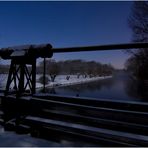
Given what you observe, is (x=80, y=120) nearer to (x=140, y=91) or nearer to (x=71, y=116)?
(x=71, y=116)

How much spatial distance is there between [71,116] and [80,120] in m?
0.18

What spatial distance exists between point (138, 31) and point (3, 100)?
2146 centimetres

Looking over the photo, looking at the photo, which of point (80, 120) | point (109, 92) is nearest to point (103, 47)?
point (80, 120)

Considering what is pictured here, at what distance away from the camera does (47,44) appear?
3957 mm

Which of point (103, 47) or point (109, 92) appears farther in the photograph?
point (109, 92)

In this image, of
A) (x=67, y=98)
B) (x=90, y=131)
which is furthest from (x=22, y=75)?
(x=90, y=131)

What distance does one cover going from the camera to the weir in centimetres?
281

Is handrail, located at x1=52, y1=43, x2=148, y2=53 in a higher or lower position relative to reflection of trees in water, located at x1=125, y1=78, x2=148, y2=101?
higher

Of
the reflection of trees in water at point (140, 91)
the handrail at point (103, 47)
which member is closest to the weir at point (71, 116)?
the handrail at point (103, 47)

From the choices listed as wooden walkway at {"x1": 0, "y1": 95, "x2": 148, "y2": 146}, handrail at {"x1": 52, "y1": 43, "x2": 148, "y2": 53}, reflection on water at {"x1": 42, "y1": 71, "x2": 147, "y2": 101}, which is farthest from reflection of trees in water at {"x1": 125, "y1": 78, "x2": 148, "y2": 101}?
wooden walkway at {"x1": 0, "y1": 95, "x2": 148, "y2": 146}

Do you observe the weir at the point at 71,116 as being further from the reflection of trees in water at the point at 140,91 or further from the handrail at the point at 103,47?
the reflection of trees in water at the point at 140,91

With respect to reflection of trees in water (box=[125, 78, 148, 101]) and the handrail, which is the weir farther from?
reflection of trees in water (box=[125, 78, 148, 101])

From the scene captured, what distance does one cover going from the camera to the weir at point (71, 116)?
2.81 meters

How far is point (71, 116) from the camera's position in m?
3.38
